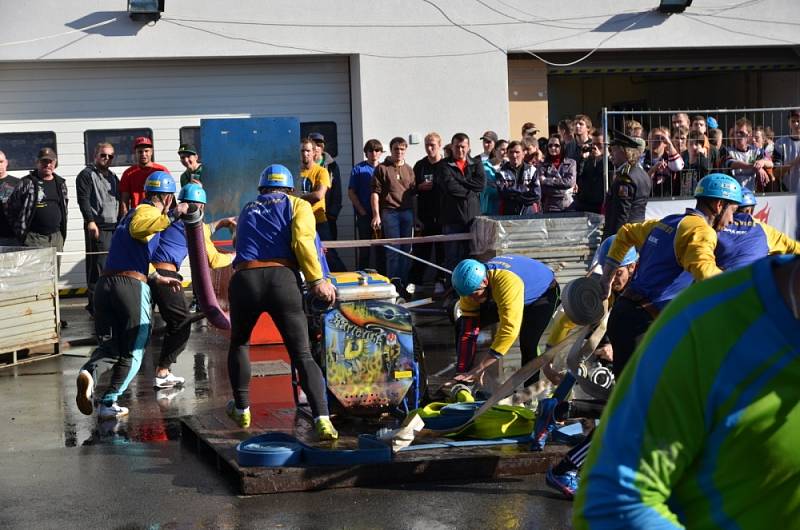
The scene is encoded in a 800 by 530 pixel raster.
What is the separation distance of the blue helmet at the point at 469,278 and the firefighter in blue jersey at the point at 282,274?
0.86 meters

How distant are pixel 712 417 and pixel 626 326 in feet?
15.2

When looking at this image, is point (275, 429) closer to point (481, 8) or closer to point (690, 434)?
point (690, 434)

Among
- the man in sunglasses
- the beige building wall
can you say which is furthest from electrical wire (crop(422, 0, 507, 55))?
the man in sunglasses

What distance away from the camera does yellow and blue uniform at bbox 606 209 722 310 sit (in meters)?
6.44

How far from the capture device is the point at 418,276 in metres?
15.7

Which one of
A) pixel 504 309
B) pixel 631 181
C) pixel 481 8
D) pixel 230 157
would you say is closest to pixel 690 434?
pixel 504 309

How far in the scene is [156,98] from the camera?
55.7ft

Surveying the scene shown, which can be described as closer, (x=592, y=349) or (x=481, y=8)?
(x=592, y=349)

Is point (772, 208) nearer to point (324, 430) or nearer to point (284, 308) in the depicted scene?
point (284, 308)

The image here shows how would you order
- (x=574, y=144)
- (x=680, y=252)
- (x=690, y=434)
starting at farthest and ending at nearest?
1. (x=574, y=144)
2. (x=680, y=252)
3. (x=690, y=434)

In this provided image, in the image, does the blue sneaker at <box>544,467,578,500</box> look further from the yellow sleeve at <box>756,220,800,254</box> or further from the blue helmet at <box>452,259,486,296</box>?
the yellow sleeve at <box>756,220,800,254</box>

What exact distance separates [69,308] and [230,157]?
3.76 meters

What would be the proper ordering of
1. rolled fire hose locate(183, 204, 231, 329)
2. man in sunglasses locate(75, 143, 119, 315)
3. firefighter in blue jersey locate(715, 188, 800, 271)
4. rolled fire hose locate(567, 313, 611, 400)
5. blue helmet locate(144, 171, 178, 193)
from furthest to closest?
man in sunglasses locate(75, 143, 119, 315)
blue helmet locate(144, 171, 178, 193)
rolled fire hose locate(183, 204, 231, 329)
firefighter in blue jersey locate(715, 188, 800, 271)
rolled fire hose locate(567, 313, 611, 400)

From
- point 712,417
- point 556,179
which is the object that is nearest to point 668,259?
point 712,417
